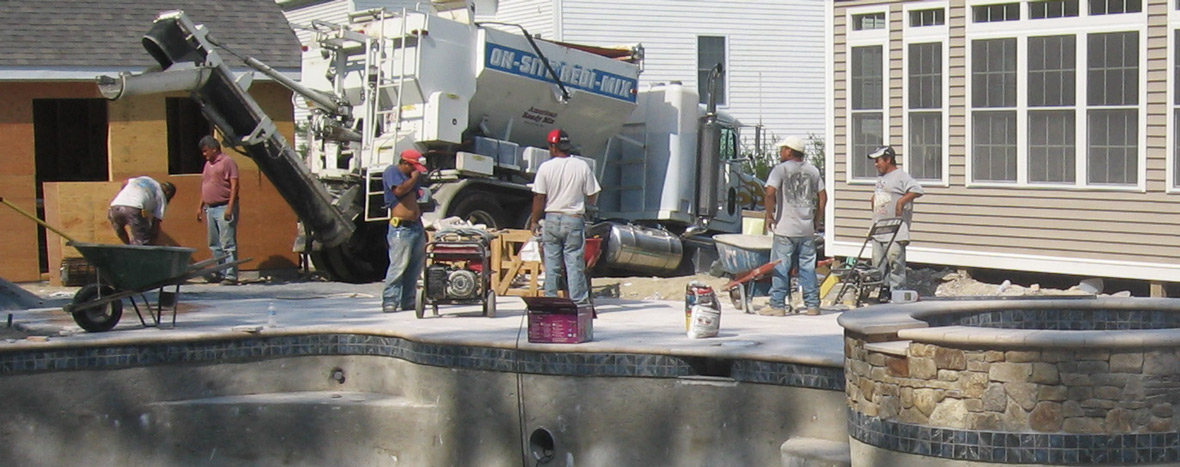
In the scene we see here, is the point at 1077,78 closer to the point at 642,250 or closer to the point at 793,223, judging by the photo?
the point at 793,223

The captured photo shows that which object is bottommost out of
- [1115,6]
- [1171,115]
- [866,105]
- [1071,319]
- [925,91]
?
[1071,319]

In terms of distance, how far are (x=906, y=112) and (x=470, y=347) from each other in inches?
302

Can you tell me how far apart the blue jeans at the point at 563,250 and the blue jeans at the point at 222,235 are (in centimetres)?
518

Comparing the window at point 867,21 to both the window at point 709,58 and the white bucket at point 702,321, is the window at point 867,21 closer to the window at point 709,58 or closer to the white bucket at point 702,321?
the white bucket at point 702,321

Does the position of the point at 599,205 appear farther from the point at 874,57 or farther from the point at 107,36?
the point at 107,36

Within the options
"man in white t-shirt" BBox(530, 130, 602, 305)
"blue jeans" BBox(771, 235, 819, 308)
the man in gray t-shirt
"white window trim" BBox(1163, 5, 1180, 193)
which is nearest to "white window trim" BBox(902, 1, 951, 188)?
"white window trim" BBox(1163, 5, 1180, 193)

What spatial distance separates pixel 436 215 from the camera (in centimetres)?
1588

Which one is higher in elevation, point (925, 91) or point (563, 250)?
point (925, 91)

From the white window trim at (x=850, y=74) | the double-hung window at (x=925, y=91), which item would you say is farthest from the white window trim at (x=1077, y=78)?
the white window trim at (x=850, y=74)

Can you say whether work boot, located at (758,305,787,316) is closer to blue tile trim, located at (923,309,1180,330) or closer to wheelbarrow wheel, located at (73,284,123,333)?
blue tile trim, located at (923,309,1180,330)

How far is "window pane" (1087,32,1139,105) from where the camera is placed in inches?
567

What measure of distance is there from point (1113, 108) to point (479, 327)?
7.04 m

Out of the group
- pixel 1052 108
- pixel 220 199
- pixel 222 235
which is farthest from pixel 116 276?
pixel 1052 108

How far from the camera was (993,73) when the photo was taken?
15492 mm
